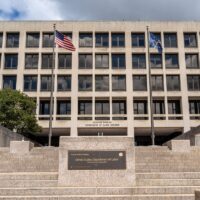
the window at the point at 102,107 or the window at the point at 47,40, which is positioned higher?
the window at the point at 47,40

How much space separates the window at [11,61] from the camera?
4744 centimetres

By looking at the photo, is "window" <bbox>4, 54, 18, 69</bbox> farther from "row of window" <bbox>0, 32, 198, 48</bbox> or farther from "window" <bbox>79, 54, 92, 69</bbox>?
"window" <bbox>79, 54, 92, 69</bbox>

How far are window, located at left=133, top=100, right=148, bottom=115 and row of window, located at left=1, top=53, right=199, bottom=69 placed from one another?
512 cm

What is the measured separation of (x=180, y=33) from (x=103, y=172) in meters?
39.4

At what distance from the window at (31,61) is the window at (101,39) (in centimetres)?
924

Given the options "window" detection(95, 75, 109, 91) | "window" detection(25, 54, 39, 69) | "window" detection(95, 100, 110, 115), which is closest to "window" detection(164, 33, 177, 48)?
→ "window" detection(95, 75, 109, 91)

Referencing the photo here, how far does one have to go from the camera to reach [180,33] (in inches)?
1914

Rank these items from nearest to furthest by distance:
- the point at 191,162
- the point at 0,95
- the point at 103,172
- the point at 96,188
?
the point at 96,188
the point at 103,172
the point at 191,162
the point at 0,95

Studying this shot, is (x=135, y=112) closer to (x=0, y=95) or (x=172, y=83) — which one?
(x=172, y=83)

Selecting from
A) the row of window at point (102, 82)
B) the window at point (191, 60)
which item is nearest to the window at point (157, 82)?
the row of window at point (102, 82)

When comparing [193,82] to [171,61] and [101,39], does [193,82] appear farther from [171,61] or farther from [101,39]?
[101,39]

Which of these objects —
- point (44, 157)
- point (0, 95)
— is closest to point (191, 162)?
point (44, 157)

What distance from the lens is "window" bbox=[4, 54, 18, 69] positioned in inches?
1868

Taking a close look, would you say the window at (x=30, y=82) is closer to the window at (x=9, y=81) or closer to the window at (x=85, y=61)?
the window at (x=9, y=81)
